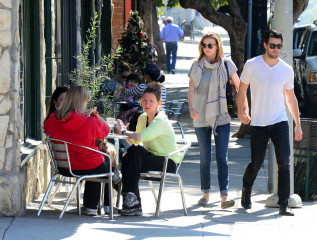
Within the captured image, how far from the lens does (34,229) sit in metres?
6.31

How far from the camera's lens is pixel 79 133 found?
Result: 273 inches

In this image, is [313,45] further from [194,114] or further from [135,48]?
[194,114]

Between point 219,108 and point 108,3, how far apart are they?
787 cm

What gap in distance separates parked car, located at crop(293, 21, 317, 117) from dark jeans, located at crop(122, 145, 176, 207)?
926cm

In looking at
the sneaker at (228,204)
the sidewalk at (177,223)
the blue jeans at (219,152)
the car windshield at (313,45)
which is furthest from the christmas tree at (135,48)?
the sneaker at (228,204)

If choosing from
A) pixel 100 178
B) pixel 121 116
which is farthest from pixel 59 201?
pixel 121 116

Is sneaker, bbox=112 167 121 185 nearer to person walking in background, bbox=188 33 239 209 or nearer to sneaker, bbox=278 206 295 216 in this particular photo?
person walking in background, bbox=188 33 239 209

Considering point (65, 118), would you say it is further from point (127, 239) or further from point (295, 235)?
point (295, 235)

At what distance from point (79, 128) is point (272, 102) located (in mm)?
1813

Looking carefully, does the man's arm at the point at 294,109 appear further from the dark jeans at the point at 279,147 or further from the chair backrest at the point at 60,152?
the chair backrest at the point at 60,152

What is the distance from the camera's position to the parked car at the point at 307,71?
16.2m

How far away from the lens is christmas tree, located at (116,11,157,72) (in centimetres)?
1425

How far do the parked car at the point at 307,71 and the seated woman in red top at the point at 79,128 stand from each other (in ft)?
32.1

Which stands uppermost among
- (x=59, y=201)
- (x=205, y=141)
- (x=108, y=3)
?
(x=108, y=3)
